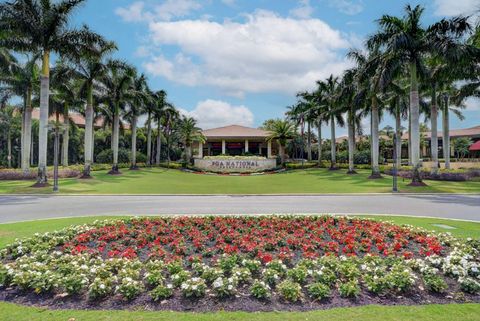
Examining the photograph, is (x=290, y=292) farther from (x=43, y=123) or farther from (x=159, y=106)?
(x=159, y=106)

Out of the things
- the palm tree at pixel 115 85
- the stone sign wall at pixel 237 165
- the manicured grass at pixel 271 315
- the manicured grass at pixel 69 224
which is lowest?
the manicured grass at pixel 271 315

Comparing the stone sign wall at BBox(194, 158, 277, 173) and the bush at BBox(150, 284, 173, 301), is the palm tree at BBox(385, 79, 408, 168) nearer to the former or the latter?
the stone sign wall at BBox(194, 158, 277, 173)

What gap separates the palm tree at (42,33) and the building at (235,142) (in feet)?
134

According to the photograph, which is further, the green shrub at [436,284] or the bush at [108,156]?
the bush at [108,156]

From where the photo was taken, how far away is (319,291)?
17.4 feet

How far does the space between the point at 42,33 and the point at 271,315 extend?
28.5 metres

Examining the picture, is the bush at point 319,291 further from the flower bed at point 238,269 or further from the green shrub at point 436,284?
the green shrub at point 436,284

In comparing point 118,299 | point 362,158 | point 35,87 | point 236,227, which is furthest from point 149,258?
point 362,158

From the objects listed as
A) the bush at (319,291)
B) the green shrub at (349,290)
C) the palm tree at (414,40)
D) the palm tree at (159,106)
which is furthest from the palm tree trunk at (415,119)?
the palm tree at (159,106)

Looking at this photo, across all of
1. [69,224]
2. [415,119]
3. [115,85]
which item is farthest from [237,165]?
[69,224]

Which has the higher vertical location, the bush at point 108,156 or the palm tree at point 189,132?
the palm tree at point 189,132

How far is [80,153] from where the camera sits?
60.0m

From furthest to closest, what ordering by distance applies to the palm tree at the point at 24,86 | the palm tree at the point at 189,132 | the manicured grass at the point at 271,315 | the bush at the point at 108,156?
1. the palm tree at the point at 189,132
2. the bush at the point at 108,156
3. the palm tree at the point at 24,86
4. the manicured grass at the point at 271,315

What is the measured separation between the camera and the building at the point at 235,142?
67.2 m
